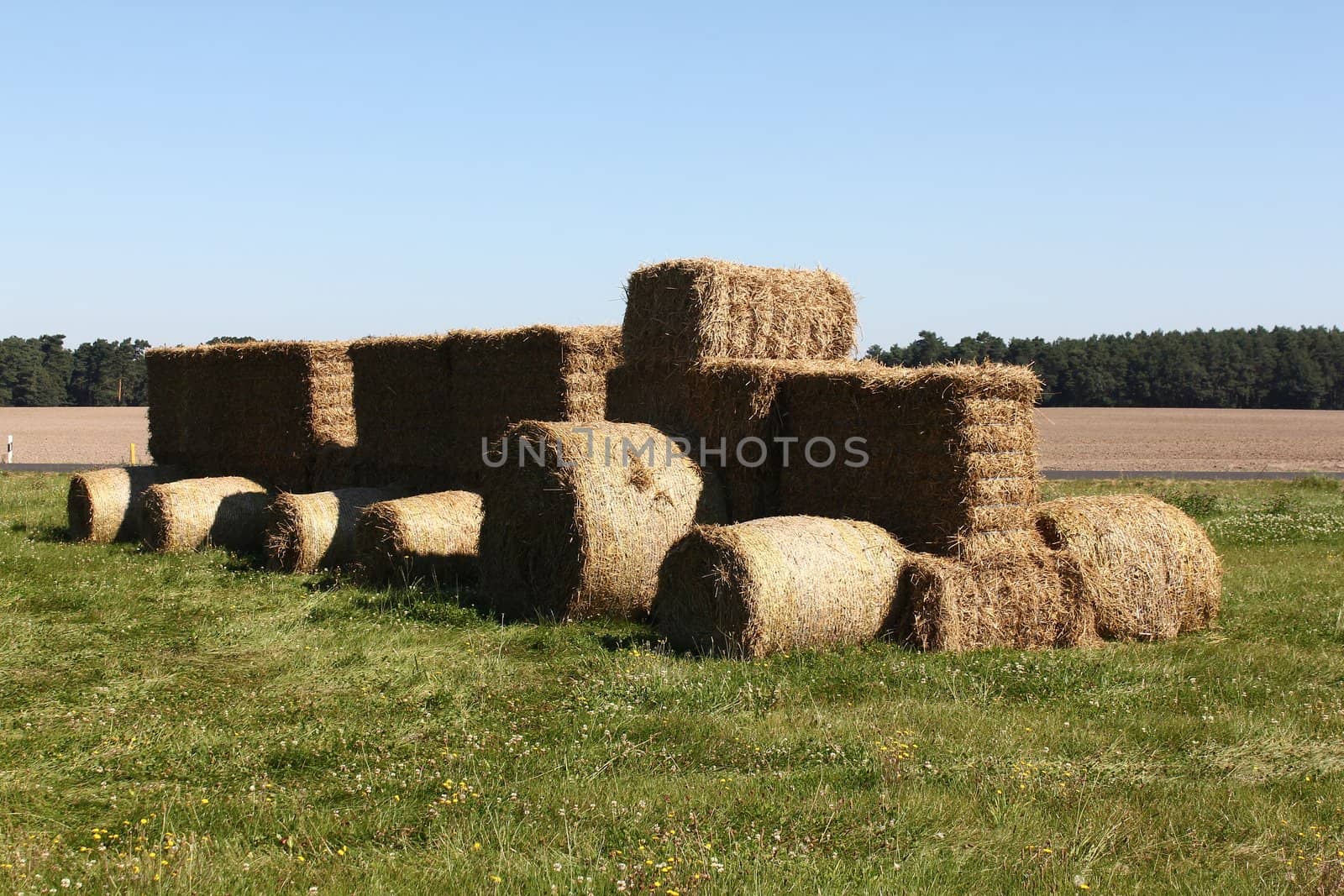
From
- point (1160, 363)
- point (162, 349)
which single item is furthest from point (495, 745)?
point (1160, 363)

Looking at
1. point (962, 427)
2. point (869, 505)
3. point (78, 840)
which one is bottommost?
point (78, 840)

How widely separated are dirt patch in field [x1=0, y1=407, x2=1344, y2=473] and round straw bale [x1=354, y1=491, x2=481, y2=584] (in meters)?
24.8

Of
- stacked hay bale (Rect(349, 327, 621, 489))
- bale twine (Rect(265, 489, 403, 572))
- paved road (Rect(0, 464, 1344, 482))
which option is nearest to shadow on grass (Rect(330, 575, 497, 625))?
bale twine (Rect(265, 489, 403, 572))

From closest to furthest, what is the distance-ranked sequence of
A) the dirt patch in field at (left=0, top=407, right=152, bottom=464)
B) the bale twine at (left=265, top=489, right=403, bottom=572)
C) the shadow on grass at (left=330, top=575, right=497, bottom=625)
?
1. the shadow on grass at (left=330, top=575, right=497, bottom=625)
2. the bale twine at (left=265, top=489, right=403, bottom=572)
3. the dirt patch in field at (left=0, top=407, right=152, bottom=464)

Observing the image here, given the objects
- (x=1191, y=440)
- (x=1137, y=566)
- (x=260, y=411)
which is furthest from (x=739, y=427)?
(x=1191, y=440)

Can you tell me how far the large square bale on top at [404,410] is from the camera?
1512cm

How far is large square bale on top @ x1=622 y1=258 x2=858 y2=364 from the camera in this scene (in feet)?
40.2

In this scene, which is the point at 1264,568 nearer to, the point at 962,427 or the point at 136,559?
the point at 962,427

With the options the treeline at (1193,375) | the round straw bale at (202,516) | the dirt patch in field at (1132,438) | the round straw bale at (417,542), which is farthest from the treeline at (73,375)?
the round straw bale at (417,542)

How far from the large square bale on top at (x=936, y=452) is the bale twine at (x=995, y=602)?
0.27 m

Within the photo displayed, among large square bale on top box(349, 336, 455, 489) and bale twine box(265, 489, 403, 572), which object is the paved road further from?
bale twine box(265, 489, 403, 572)

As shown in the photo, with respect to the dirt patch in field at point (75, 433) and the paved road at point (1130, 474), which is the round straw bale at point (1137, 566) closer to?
the paved road at point (1130, 474)

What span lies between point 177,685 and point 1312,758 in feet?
23.9

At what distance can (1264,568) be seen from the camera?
13.2 m
